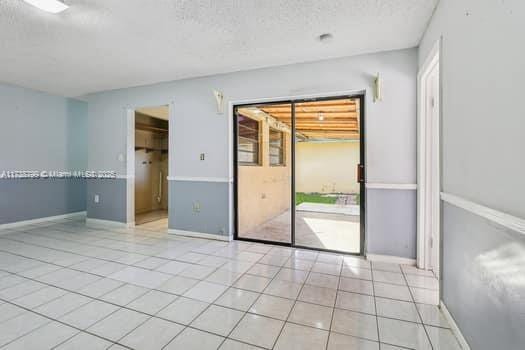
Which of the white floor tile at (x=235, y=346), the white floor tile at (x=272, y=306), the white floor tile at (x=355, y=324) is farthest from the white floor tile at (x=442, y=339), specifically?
the white floor tile at (x=235, y=346)

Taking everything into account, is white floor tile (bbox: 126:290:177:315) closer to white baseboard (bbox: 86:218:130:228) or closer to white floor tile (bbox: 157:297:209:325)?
white floor tile (bbox: 157:297:209:325)

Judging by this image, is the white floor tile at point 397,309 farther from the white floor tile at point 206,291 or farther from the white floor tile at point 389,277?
the white floor tile at point 206,291

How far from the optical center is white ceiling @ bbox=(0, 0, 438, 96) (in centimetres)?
215

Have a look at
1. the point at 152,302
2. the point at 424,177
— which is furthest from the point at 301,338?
the point at 424,177

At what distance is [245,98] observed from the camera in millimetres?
3533

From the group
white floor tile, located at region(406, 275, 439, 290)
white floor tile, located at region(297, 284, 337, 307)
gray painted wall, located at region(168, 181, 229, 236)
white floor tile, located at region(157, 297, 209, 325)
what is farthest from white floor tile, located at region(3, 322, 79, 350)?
white floor tile, located at region(406, 275, 439, 290)

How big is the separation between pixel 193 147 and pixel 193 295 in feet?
7.60

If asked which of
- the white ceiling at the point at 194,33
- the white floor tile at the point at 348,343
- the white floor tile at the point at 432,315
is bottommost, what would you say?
the white floor tile at the point at 348,343

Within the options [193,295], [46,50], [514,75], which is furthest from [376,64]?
[46,50]

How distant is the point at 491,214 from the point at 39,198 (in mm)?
6399

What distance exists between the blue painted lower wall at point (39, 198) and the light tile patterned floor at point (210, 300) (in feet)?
5.26

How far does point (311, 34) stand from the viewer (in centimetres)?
257

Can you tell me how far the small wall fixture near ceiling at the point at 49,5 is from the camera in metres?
2.04

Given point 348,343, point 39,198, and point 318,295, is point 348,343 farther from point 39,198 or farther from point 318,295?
point 39,198
